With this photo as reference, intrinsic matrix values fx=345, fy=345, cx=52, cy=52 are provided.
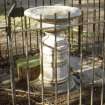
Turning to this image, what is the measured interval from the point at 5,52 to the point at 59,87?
176 cm

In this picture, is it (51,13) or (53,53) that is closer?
(53,53)

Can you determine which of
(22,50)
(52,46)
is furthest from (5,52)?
(52,46)

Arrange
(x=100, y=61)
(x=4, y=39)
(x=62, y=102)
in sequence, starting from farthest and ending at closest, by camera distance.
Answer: (x=4, y=39) < (x=100, y=61) < (x=62, y=102)

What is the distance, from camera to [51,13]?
5301 millimetres

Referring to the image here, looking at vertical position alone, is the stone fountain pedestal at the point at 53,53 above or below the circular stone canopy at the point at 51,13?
below

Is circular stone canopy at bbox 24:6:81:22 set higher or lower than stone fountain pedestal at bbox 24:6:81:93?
higher

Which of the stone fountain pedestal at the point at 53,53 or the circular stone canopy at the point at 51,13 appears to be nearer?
the circular stone canopy at the point at 51,13

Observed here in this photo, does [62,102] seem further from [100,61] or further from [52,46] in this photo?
[100,61]

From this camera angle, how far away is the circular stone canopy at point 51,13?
190 inches

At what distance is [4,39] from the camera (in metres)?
7.62

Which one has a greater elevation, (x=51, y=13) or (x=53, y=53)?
(x=51, y=13)

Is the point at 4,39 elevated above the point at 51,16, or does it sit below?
below

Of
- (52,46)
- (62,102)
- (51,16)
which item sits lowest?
(62,102)

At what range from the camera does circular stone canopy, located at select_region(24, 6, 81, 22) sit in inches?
190
